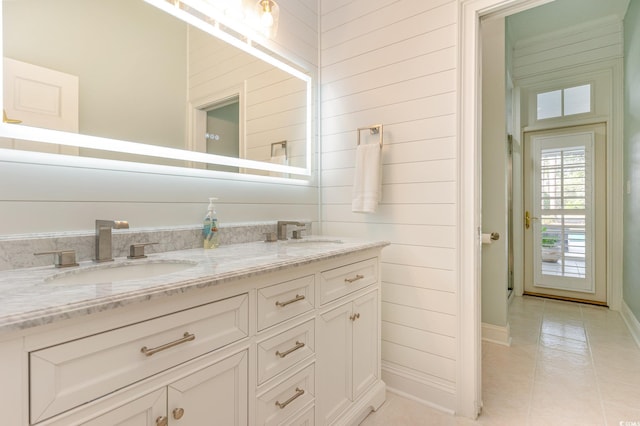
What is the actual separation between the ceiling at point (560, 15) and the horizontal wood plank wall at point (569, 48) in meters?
0.10

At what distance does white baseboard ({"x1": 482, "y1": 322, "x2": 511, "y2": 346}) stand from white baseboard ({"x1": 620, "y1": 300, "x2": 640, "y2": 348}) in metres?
1.01

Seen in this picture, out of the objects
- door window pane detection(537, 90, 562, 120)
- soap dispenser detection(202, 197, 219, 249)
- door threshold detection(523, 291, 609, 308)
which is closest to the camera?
soap dispenser detection(202, 197, 219, 249)

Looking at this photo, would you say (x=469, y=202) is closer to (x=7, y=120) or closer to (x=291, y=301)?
(x=291, y=301)

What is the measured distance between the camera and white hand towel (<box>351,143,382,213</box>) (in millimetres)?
1889

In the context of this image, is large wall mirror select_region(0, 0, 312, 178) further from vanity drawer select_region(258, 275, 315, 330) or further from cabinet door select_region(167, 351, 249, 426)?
cabinet door select_region(167, 351, 249, 426)

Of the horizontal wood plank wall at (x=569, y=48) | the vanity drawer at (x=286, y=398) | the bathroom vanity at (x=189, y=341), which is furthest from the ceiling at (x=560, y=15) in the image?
the vanity drawer at (x=286, y=398)

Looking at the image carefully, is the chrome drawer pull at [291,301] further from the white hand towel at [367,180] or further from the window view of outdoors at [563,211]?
the window view of outdoors at [563,211]

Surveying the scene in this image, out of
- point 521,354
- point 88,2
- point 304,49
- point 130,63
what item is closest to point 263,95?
point 304,49

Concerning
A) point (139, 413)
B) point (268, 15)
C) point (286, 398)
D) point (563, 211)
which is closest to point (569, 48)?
point (563, 211)

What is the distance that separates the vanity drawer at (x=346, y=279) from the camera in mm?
1358

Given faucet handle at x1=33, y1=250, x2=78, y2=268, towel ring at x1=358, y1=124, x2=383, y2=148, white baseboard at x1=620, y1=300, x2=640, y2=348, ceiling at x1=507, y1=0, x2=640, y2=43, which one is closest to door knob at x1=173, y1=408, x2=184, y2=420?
faucet handle at x1=33, y1=250, x2=78, y2=268

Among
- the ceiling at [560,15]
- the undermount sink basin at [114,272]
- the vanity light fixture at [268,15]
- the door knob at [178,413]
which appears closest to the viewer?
the door knob at [178,413]

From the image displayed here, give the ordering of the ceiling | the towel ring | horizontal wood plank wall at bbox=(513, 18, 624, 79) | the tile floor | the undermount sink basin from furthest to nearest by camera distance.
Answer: horizontal wood plank wall at bbox=(513, 18, 624, 79), the ceiling, the towel ring, the tile floor, the undermount sink basin

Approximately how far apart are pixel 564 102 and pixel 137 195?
446 centimetres
